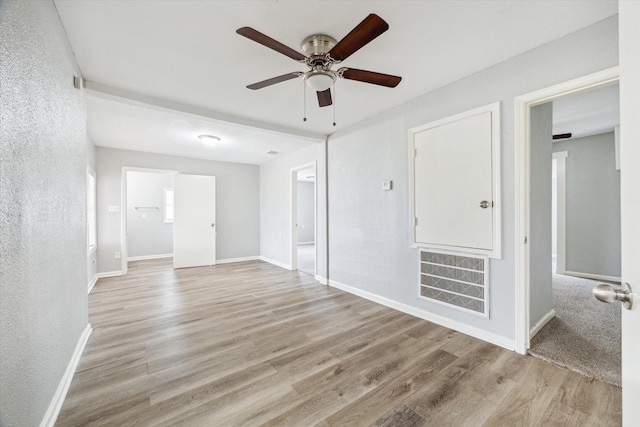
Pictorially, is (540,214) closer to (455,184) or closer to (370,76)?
(455,184)

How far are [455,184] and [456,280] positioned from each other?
97 centimetres

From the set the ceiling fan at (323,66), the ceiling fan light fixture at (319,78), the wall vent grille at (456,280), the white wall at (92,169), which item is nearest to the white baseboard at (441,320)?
the wall vent grille at (456,280)

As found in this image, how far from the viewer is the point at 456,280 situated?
2.63 m

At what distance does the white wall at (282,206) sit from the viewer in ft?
14.5

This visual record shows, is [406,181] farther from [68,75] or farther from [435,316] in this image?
[68,75]

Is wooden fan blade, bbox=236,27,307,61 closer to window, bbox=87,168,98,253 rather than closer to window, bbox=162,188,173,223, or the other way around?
window, bbox=87,168,98,253

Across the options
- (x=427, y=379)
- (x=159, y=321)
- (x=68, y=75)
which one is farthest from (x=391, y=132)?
(x=159, y=321)

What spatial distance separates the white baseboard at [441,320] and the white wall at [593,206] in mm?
3794

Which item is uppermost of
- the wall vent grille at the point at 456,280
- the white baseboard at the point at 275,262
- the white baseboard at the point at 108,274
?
the wall vent grille at the point at 456,280

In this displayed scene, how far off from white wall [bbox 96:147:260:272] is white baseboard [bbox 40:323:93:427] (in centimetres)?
320

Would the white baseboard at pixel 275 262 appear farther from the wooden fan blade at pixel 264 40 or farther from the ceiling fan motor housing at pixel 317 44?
the wooden fan blade at pixel 264 40

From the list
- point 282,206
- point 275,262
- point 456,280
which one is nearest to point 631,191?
point 456,280

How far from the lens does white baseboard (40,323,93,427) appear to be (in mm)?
1428

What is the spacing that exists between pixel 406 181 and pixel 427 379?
6.52 feet
